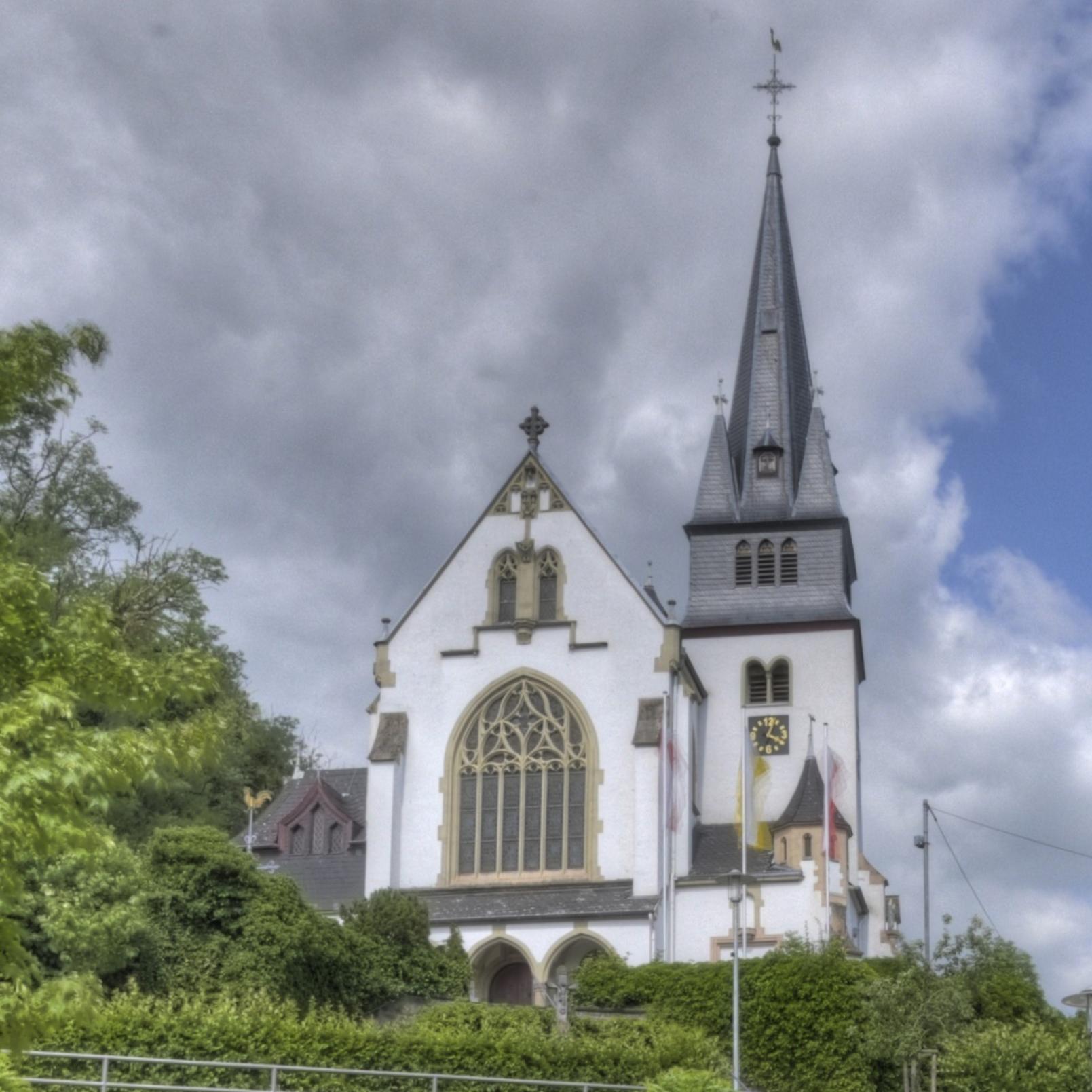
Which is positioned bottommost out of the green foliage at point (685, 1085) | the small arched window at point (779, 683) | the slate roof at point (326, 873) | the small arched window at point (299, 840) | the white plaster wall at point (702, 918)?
the green foliage at point (685, 1085)

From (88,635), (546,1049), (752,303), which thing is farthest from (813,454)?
(88,635)

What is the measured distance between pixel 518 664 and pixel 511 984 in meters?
7.57

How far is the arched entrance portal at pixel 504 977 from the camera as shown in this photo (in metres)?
43.8

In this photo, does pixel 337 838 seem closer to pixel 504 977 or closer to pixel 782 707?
pixel 504 977

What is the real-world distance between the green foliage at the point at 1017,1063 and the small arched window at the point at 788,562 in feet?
64.4

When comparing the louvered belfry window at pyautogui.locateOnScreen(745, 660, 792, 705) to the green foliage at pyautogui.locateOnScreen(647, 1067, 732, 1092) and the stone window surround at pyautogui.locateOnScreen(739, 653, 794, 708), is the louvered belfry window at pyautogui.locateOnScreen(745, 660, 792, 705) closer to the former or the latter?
the stone window surround at pyautogui.locateOnScreen(739, 653, 794, 708)

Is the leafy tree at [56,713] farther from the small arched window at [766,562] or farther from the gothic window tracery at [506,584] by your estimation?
the small arched window at [766,562]

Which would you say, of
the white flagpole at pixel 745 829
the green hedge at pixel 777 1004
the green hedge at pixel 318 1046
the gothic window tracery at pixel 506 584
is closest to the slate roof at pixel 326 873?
the gothic window tracery at pixel 506 584

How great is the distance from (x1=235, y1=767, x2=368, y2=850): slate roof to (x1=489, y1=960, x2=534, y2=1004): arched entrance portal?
564 cm

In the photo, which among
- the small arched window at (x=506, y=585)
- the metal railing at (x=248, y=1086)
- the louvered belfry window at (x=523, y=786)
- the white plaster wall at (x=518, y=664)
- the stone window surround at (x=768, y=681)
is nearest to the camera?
the metal railing at (x=248, y=1086)

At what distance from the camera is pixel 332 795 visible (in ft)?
164

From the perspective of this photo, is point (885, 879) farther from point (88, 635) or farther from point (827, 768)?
point (88, 635)

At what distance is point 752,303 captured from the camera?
5944 cm

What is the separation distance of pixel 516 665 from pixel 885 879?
11744 millimetres
